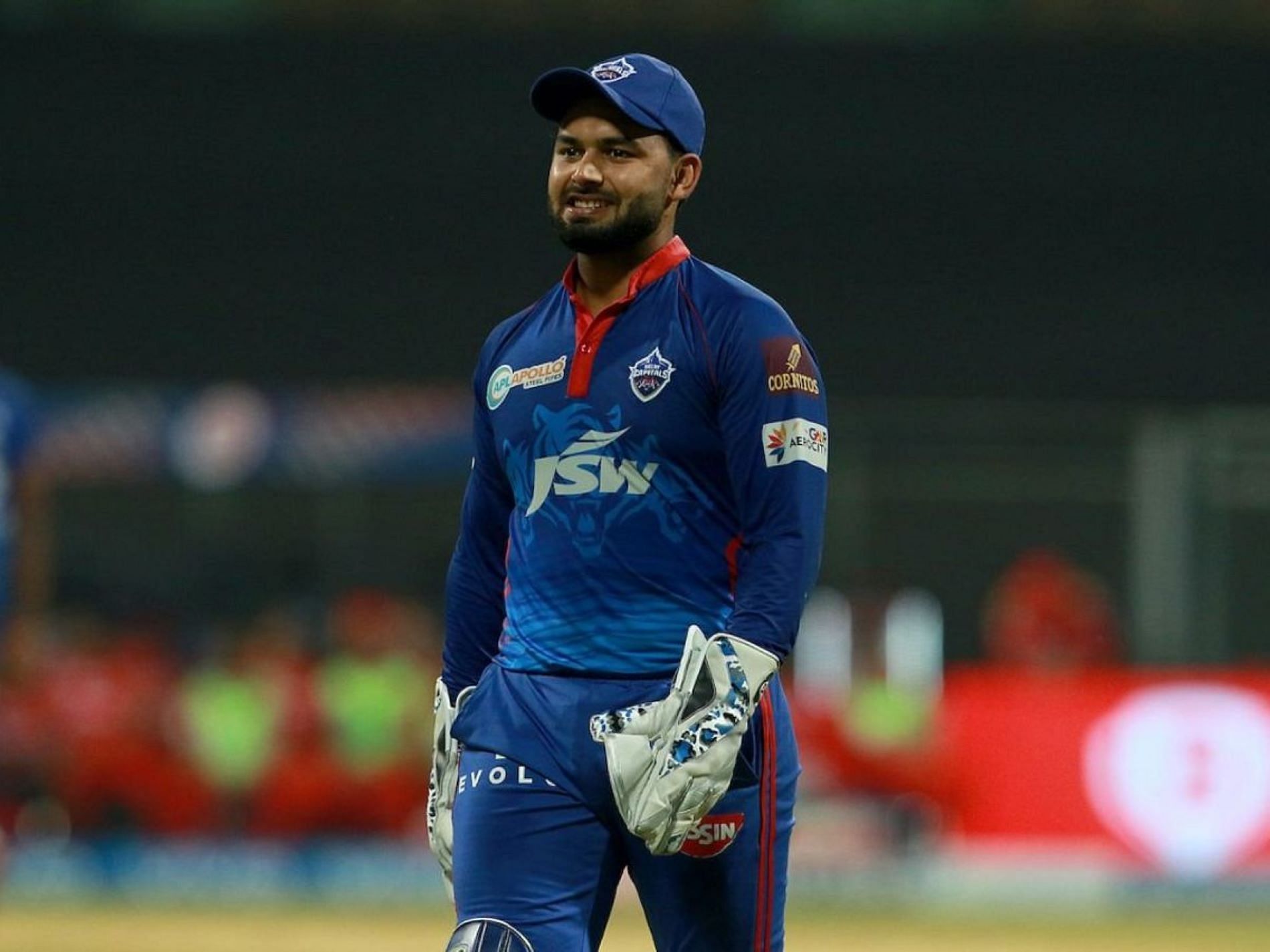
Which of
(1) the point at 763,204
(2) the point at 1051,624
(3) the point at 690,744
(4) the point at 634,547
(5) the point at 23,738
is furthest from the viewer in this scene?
(1) the point at 763,204

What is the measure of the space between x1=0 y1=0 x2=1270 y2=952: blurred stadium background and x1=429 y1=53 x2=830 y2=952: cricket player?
6.05m

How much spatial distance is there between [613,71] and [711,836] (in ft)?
4.10

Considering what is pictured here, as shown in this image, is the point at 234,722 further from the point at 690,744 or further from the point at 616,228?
the point at 690,744

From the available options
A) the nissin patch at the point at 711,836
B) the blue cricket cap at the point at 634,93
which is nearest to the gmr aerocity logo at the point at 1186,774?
the nissin patch at the point at 711,836

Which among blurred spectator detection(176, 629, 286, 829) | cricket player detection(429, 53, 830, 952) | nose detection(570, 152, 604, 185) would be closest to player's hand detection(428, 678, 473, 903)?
cricket player detection(429, 53, 830, 952)

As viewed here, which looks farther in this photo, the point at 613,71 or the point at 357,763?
the point at 357,763

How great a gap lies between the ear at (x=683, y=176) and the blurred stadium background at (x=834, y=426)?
20.7 feet

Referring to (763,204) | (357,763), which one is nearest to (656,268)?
(357,763)

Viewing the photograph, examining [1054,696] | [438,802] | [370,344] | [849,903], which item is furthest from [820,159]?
[438,802]

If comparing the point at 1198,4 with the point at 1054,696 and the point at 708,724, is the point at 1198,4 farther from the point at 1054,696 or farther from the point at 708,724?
the point at 708,724

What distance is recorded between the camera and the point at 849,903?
41.2 feet

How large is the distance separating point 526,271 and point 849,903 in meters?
5.96

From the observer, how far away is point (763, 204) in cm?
1709

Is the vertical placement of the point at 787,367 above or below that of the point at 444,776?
above
